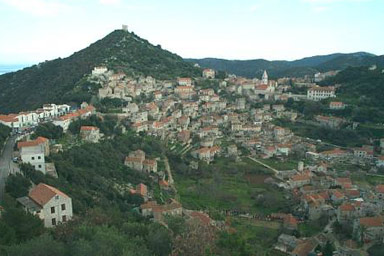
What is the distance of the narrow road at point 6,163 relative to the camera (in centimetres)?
1645

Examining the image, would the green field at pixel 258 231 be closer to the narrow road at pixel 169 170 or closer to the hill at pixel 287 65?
the narrow road at pixel 169 170

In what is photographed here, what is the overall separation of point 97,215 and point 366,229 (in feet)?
49.3

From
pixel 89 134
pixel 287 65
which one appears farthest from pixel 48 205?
pixel 287 65

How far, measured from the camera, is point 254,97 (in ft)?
195

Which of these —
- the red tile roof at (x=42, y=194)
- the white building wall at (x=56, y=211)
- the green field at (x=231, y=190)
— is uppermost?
the red tile roof at (x=42, y=194)

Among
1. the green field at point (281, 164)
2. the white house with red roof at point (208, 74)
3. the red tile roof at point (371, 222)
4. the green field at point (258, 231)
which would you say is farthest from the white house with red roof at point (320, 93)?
the green field at point (258, 231)

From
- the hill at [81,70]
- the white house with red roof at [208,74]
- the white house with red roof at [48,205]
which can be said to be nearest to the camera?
the white house with red roof at [48,205]

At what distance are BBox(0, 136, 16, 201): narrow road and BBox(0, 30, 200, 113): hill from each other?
17308mm

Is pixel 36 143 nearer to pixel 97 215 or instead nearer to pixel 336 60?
pixel 97 215

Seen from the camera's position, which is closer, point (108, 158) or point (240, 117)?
point (108, 158)

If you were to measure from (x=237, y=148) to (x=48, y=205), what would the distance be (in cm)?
2688

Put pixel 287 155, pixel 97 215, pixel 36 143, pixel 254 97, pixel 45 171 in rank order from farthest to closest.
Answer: pixel 254 97
pixel 287 155
pixel 36 143
pixel 45 171
pixel 97 215

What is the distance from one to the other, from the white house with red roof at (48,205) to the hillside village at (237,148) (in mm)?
37

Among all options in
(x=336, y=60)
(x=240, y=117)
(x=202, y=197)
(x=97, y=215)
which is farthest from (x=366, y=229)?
(x=336, y=60)
